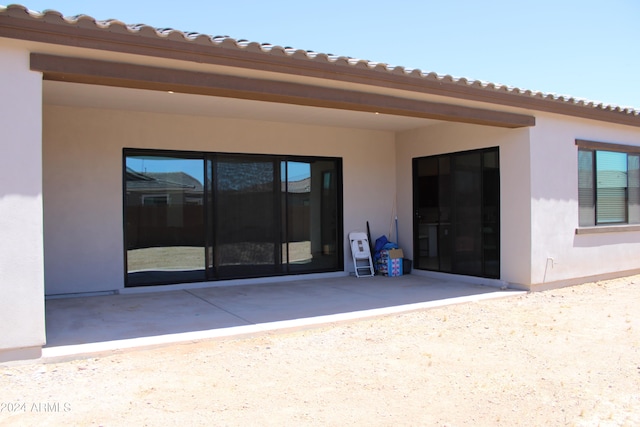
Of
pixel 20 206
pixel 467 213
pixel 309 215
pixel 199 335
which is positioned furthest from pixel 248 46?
pixel 467 213

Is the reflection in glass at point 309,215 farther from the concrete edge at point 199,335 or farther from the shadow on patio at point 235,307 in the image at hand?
the concrete edge at point 199,335

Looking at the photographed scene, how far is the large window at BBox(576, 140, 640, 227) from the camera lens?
863cm

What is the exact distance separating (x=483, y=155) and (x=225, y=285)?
4.74 meters

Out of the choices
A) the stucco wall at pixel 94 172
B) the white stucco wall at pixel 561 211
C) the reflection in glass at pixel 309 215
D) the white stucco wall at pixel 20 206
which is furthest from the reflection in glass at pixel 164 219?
the white stucco wall at pixel 561 211

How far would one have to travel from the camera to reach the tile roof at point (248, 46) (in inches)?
167

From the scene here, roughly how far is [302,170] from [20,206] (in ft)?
18.2

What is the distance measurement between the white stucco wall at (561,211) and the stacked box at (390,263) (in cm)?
255

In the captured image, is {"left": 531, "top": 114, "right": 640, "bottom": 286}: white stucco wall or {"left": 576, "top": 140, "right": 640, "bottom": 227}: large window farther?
{"left": 576, "top": 140, "right": 640, "bottom": 227}: large window

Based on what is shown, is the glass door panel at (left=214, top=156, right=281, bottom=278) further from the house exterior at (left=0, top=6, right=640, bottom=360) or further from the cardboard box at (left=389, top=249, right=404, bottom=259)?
the cardboard box at (left=389, top=249, right=404, bottom=259)

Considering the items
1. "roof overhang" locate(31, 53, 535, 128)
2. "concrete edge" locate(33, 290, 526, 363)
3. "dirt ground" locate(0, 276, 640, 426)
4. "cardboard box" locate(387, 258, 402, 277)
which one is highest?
"roof overhang" locate(31, 53, 535, 128)

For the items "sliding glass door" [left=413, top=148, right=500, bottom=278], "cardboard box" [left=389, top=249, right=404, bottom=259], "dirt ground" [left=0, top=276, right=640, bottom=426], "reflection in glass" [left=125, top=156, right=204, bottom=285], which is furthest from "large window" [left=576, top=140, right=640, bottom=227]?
"reflection in glass" [left=125, top=156, right=204, bottom=285]

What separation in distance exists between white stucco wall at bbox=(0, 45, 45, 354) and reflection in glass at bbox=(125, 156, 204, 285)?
3468 millimetres

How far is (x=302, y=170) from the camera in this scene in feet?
30.6

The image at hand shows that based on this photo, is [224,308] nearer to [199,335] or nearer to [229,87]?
[199,335]
